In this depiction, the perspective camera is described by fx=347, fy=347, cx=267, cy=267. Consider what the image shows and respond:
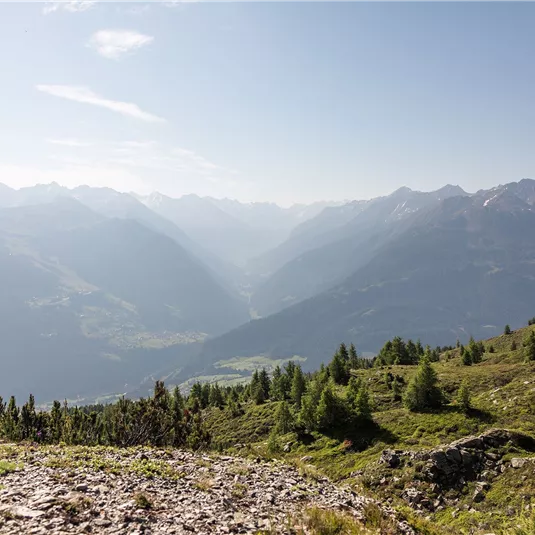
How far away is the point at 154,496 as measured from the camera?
1606 cm

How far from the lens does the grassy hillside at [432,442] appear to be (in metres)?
21.8

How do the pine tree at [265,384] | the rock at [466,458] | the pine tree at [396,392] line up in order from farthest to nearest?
the pine tree at [265,384] < the pine tree at [396,392] < the rock at [466,458]

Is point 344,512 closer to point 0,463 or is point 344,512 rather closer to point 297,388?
point 0,463

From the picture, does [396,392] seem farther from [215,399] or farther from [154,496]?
[215,399]

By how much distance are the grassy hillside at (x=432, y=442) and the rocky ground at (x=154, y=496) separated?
4.96m

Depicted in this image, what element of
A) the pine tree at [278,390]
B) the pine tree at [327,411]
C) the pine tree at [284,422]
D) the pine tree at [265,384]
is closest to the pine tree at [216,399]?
the pine tree at [265,384]

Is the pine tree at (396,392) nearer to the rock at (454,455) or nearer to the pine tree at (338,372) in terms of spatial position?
the pine tree at (338,372)

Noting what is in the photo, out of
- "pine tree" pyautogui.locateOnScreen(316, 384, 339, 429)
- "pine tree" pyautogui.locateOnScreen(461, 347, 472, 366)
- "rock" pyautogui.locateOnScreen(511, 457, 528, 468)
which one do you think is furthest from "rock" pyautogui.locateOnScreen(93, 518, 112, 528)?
"pine tree" pyautogui.locateOnScreen(461, 347, 472, 366)

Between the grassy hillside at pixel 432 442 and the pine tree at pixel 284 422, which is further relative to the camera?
the pine tree at pixel 284 422

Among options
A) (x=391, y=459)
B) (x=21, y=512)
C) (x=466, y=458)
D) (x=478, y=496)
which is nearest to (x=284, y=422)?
(x=391, y=459)

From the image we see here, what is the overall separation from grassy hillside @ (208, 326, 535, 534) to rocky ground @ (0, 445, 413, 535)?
496 centimetres

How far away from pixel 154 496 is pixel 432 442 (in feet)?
109

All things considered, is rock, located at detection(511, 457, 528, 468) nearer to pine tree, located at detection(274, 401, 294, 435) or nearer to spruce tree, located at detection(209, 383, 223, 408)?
pine tree, located at detection(274, 401, 294, 435)

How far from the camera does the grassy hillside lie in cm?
2175
